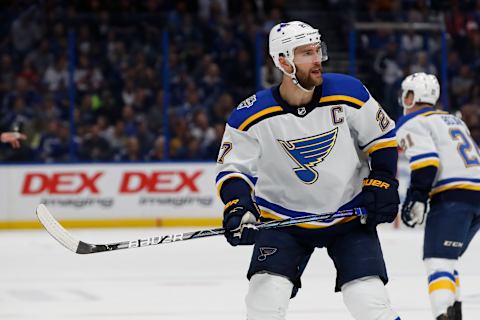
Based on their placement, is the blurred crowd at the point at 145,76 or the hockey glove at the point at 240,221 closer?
the hockey glove at the point at 240,221

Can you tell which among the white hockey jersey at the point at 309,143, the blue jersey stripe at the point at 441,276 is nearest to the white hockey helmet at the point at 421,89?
the blue jersey stripe at the point at 441,276

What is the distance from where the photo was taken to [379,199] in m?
3.65

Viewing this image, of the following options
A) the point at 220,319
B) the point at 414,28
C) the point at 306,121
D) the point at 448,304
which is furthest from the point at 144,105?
the point at 306,121

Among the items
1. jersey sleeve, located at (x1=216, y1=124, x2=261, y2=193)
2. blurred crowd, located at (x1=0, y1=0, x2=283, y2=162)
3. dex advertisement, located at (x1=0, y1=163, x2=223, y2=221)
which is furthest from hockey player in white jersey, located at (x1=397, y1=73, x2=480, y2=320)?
blurred crowd, located at (x1=0, y1=0, x2=283, y2=162)

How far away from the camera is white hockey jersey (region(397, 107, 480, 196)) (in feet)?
16.1

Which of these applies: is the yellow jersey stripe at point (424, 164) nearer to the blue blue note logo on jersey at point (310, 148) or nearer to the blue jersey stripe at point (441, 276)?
the blue jersey stripe at point (441, 276)

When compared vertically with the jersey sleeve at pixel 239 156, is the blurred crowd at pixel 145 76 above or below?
below

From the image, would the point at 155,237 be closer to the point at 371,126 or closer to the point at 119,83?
the point at 371,126

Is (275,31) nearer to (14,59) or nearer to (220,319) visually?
(220,319)

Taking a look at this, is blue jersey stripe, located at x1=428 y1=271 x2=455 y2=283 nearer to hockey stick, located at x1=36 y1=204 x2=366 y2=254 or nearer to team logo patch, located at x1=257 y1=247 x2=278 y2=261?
hockey stick, located at x1=36 y1=204 x2=366 y2=254

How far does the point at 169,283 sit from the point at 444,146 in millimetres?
2399

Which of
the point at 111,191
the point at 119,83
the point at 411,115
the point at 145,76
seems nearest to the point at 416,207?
the point at 411,115

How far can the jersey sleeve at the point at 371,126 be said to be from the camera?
146 inches

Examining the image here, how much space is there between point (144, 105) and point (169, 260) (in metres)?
3.59
